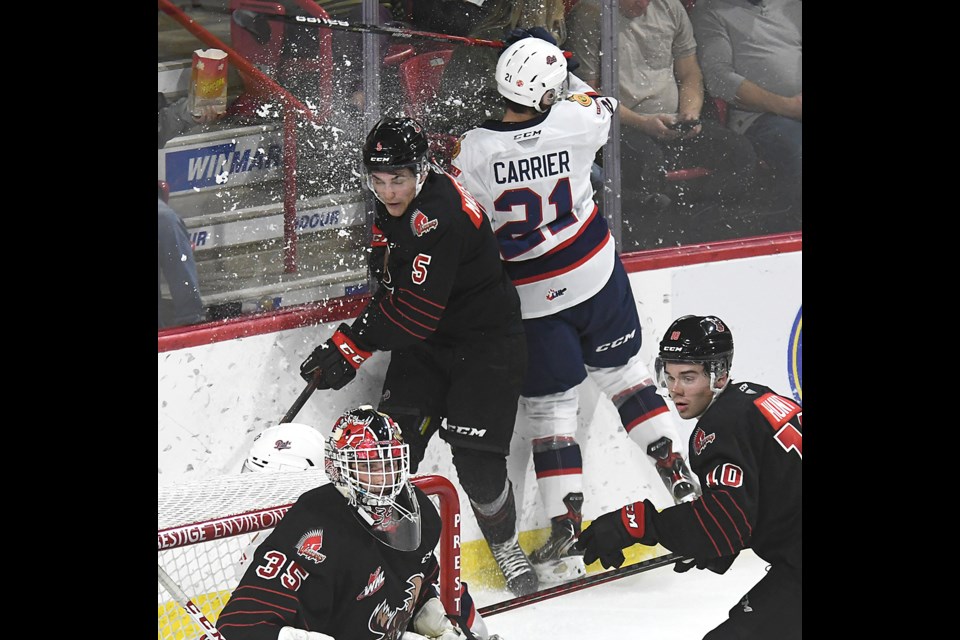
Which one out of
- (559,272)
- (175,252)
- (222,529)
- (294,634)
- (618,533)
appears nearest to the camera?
(294,634)

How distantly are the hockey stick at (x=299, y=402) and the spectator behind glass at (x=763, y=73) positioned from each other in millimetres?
1715

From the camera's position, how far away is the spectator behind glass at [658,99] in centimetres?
398

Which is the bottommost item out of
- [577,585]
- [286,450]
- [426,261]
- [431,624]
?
[577,585]

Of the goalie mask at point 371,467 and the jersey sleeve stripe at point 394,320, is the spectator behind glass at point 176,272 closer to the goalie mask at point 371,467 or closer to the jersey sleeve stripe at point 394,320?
the jersey sleeve stripe at point 394,320

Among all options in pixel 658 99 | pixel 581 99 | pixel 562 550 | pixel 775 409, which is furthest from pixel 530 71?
pixel 562 550

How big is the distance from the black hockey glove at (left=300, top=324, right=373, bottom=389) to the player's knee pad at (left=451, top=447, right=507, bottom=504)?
408mm

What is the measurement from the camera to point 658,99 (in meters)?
4.17

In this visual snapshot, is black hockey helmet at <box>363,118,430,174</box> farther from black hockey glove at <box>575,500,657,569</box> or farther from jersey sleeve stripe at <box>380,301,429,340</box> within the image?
black hockey glove at <box>575,500,657,569</box>

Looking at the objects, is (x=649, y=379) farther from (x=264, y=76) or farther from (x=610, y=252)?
(x=264, y=76)

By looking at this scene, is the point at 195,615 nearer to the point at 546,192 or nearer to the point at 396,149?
the point at 396,149

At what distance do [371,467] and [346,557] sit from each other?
0.19 meters

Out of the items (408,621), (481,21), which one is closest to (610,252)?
(481,21)

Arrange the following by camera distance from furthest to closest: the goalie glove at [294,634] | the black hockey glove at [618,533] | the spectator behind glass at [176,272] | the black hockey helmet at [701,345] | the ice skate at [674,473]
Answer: the ice skate at [674,473] → the black hockey helmet at [701,345] → the spectator behind glass at [176,272] → the black hockey glove at [618,533] → the goalie glove at [294,634]

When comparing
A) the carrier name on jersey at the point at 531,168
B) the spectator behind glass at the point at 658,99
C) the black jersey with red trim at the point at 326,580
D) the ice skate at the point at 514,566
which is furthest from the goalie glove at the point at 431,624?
the spectator behind glass at the point at 658,99
